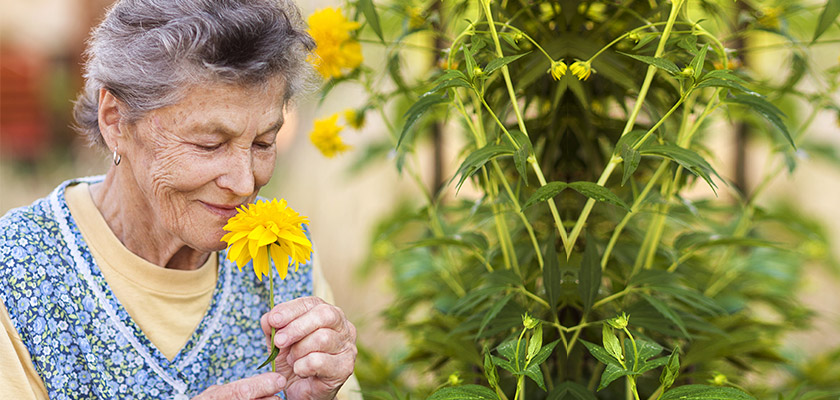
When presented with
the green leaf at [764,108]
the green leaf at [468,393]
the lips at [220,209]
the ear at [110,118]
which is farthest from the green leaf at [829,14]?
the ear at [110,118]

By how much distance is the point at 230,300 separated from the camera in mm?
1597

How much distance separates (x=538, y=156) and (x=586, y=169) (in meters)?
0.10

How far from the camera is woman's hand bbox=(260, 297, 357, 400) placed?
3.76 feet

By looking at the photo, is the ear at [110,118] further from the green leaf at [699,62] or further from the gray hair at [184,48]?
the green leaf at [699,62]

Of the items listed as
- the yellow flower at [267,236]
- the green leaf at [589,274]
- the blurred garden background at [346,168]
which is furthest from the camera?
the blurred garden background at [346,168]

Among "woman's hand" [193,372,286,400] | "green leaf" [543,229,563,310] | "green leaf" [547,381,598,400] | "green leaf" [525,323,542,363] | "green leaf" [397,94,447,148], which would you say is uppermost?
"green leaf" [397,94,447,148]

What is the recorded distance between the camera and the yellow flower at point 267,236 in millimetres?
980

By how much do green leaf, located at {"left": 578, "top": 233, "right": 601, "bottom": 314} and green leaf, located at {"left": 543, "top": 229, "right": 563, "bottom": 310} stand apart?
0.04 meters

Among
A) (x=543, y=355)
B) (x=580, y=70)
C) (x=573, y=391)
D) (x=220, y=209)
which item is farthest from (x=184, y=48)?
(x=573, y=391)

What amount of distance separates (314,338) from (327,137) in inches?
23.2

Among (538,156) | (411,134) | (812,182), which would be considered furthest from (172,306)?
(812,182)

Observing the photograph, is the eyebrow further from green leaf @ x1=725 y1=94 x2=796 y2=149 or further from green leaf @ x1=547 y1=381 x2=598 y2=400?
green leaf @ x1=725 y1=94 x2=796 y2=149

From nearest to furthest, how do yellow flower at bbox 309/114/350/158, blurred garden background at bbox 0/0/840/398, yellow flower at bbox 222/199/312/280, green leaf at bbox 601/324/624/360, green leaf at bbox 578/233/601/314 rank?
yellow flower at bbox 222/199/312/280 < green leaf at bbox 601/324/624/360 < green leaf at bbox 578/233/601/314 < yellow flower at bbox 309/114/350/158 < blurred garden background at bbox 0/0/840/398

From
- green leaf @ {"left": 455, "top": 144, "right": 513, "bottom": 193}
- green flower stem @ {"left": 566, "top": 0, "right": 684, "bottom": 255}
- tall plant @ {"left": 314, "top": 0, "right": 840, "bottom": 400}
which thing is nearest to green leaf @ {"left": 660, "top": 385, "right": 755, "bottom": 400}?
tall plant @ {"left": 314, "top": 0, "right": 840, "bottom": 400}
